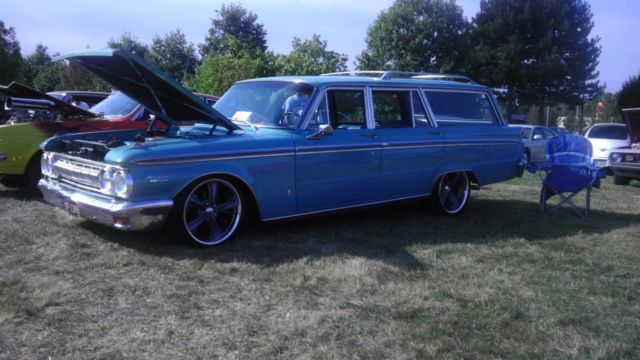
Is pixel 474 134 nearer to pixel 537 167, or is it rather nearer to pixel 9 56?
pixel 537 167

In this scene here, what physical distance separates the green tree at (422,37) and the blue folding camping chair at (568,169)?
20.6 m

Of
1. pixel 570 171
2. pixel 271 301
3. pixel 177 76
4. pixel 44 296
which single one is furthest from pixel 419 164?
pixel 177 76

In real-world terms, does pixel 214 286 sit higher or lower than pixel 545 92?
lower

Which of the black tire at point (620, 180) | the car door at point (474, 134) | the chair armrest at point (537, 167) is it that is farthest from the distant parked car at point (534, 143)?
the chair armrest at point (537, 167)

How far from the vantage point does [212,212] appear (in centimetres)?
525

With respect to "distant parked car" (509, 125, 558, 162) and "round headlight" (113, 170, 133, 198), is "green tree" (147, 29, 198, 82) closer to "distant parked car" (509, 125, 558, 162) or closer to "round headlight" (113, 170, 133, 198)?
"distant parked car" (509, 125, 558, 162)

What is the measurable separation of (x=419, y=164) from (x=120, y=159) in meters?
3.55

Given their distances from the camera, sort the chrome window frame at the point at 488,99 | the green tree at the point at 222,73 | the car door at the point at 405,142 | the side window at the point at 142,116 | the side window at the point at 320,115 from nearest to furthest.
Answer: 1. the side window at the point at 320,115
2. the car door at the point at 405,142
3. the chrome window frame at the point at 488,99
4. the side window at the point at 142,116
5. the green tree at the point at 222,73

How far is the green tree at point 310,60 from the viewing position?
2280 cm

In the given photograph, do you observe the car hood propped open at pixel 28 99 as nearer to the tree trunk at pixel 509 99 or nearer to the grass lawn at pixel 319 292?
the grass lawn at pixel 319 292

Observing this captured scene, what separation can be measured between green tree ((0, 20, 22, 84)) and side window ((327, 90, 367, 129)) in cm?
3208

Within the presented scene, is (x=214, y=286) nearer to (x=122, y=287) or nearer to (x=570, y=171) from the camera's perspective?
(x=122, y=287)

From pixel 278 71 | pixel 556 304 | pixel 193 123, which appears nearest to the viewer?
pixel 556 304

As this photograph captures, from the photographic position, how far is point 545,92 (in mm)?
28969
